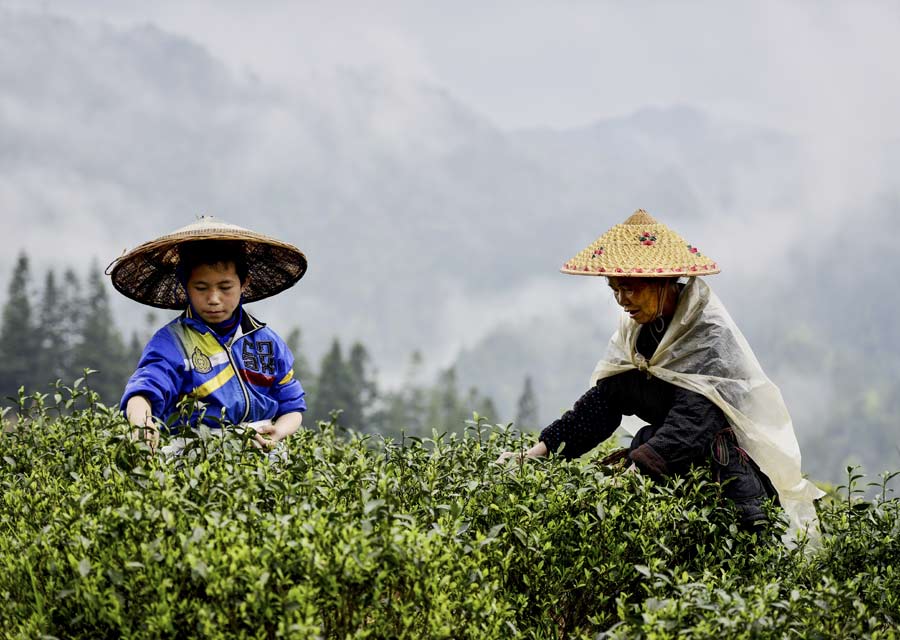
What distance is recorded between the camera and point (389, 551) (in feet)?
9.46

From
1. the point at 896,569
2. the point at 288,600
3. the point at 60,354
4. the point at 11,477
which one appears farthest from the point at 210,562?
the point at 60,354

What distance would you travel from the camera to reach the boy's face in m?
4.59

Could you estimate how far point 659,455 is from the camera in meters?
4.37

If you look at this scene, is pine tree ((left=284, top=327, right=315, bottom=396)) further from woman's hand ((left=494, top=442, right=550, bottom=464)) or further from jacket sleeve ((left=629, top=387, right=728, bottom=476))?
jacket sleeve ((left=629, top=387, right=728, bottom=476))

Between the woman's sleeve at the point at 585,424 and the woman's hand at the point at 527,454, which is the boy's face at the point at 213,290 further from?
the woman's sleeve at the point at 585,424

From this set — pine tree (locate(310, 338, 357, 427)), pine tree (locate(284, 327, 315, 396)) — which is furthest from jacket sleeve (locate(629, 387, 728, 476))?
pine tree (locate(284, 327, 315, 396))

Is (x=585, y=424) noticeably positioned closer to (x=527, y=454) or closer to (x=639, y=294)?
(x=527, y=454)

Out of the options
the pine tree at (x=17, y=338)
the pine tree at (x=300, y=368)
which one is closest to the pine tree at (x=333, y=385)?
the pine tree at (x=300, y=368)

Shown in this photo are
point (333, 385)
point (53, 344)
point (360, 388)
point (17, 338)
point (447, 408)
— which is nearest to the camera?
point (17, 338)

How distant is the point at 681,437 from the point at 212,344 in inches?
87.7

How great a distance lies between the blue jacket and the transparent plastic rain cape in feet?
6.01

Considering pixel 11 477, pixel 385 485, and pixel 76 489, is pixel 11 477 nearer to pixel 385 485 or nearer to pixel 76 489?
pixel 76 489

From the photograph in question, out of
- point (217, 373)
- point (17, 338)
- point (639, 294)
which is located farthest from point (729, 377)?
point (17, 338)

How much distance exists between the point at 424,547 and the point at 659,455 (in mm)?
1777
